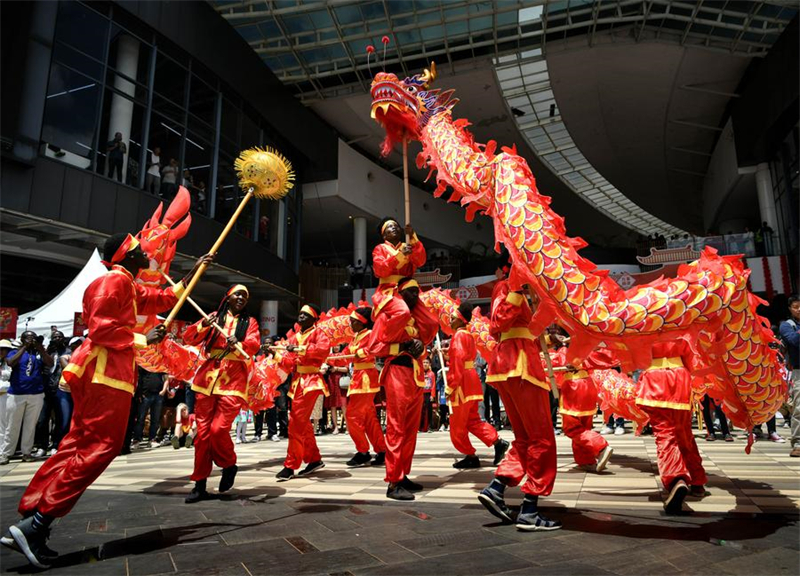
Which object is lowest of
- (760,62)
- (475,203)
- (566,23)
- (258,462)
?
(258,462)

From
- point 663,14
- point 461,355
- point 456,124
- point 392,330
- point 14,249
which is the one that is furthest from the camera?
point 663,14

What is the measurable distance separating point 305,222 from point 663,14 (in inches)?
667

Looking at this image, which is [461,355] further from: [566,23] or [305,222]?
[305,222]

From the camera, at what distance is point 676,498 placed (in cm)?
336

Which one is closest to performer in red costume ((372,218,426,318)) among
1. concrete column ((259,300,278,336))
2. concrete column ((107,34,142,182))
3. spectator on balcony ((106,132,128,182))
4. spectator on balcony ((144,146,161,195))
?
spectator on balcony ((106,132,128,182))

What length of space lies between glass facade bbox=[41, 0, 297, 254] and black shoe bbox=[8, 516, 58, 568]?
10388 millimetres

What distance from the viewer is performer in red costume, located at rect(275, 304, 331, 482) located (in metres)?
5.43

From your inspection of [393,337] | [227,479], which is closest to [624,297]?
[393,337]

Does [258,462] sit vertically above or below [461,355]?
below

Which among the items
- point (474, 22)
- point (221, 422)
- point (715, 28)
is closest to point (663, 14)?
point (715, 28)

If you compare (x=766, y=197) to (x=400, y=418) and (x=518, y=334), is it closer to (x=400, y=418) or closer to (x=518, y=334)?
(x=518, y=334)

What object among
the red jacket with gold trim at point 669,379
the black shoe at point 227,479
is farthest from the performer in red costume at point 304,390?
the red jacket with gold trim at point 669,379

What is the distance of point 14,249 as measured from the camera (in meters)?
12.0

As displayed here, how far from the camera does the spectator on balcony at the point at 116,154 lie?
12.3 m
